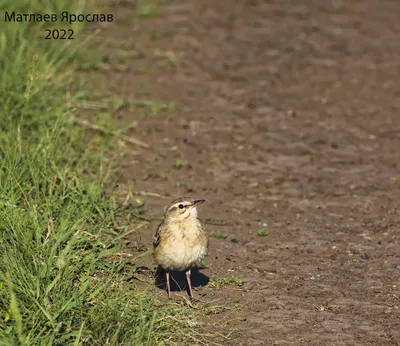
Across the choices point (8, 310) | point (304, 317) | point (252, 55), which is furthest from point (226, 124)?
point (8, 310)

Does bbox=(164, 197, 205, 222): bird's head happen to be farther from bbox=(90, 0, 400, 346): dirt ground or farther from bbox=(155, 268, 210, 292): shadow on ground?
bbox=(90, 0, 400, 346): dirt ground

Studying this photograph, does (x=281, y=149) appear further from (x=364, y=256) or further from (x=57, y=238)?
(x=57, y=238)

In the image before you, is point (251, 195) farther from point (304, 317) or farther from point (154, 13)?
point (154, 13)

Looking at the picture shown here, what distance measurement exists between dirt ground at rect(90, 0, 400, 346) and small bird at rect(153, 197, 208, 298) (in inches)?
19.1

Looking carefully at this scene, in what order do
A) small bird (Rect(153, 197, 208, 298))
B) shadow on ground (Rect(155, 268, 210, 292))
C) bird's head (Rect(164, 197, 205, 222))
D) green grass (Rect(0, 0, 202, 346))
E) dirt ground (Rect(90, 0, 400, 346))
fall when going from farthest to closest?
shadow on ground (Rect(155, 268, 210, 292)) < dirt ground (Rect(90, 0, 400, 346)) < bird's head (Rect(164, 197, 205, 222)) < small bird (Rect(153, 197, 208, 298)) < green grass (Rect(0, 0, 202, 346))

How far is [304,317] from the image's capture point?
702 centimetres

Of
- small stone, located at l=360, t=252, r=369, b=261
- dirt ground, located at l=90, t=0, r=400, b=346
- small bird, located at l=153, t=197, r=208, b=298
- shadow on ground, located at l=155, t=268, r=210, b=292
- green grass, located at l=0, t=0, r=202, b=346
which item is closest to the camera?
green grass, located at l=0, t=0, r=202, b=346

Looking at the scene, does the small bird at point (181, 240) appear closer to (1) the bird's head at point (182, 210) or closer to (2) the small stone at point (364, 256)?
(1) the bird's head at point (182, 210)

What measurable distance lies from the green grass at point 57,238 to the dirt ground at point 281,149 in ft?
1.90

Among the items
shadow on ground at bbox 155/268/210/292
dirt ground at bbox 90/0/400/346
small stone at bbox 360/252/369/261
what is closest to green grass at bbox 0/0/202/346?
shadow on ground at bbox 155/268/210/292

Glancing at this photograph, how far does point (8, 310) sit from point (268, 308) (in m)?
2.31

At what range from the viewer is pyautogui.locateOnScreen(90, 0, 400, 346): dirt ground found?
738cm

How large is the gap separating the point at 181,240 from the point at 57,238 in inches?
41.9

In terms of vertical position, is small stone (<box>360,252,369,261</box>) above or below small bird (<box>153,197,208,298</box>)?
below
